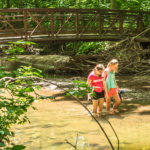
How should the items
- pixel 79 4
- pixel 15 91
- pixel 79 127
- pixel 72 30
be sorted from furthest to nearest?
pixel 79 4, pixel 72 30, pixel 79 127, pixel 15 91

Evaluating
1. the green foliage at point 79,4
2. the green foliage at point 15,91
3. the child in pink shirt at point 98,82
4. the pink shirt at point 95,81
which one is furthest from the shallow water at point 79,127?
the green foliage at point 79,4

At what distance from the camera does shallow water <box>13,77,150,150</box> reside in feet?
17.0

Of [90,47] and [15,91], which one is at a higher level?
[15,91]

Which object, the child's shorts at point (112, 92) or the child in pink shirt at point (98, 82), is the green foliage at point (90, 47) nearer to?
the child's shorts at point (112, 92)

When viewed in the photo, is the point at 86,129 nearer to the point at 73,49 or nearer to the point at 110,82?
the point at 110,82

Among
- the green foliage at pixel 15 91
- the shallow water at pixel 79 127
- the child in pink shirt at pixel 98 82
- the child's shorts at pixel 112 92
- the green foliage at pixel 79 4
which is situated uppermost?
the green foliage at pixel 79 4

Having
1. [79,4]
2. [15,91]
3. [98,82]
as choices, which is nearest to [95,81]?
[98,82]

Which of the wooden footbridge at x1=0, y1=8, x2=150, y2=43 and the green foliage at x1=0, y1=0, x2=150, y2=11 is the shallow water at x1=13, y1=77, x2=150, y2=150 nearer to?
the wooden footbridge at x1=0, y1=8, x2=150, y2=43

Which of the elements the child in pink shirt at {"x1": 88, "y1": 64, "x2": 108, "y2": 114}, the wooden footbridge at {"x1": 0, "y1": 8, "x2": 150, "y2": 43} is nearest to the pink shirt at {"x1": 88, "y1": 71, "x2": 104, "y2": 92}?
the child in pink shirt at {"x1": 88, "y1": 64, "x2": 108, "y2": 114}

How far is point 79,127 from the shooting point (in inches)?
249

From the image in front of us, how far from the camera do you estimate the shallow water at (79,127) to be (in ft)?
17.0

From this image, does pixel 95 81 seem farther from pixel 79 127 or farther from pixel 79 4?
pixel 79 4

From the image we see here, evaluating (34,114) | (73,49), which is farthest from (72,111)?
(73,49)

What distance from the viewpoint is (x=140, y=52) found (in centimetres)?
1296
